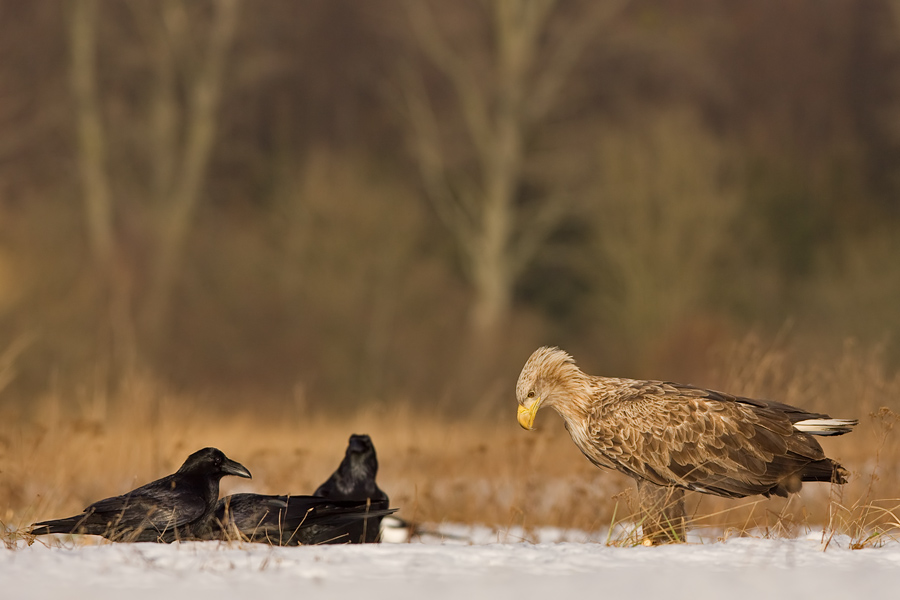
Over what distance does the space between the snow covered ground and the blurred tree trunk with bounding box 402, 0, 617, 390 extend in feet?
60.9

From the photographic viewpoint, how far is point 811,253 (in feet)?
84.6

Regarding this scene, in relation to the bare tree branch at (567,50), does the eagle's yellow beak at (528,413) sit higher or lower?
lower

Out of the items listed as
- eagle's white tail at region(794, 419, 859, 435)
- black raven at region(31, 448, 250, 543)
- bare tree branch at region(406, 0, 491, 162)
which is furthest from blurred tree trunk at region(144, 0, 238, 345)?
eagle's white tail at region(794, 419, 859, 435)

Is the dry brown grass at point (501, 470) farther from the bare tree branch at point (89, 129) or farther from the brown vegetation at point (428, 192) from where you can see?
the bare tree branch at point (89, 129)

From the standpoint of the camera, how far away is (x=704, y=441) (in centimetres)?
579

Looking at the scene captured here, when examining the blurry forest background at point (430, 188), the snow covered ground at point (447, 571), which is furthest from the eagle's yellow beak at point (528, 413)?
the blurry forest background at point (430, 188)

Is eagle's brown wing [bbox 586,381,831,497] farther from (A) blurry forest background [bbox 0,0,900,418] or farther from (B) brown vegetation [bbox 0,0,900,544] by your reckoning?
(A) blurry forest background [bbox 0,0,900,418]

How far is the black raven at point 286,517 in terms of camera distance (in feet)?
18.5

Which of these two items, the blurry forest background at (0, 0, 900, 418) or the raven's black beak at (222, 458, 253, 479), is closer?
the raven's black beak at (222, 458, 253, 479)

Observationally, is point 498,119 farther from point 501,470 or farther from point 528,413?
point 528,413

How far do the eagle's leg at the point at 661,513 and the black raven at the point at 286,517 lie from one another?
1.30 m

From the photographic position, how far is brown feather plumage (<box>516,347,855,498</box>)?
573 cm

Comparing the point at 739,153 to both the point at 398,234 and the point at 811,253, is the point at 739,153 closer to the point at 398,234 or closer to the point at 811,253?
the point at 811,253

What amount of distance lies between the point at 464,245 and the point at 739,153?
617 cm
